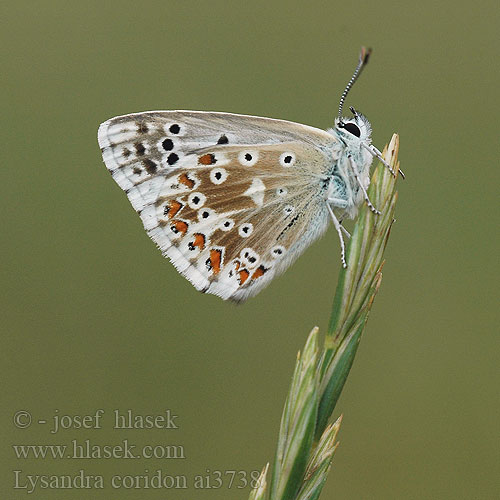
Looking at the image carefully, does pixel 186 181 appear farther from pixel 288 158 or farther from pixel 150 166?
pixel 288 158

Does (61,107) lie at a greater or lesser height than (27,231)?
greater

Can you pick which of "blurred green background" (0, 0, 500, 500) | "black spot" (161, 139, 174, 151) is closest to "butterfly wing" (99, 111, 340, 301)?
"black spot" (161, 139, 174, 151)

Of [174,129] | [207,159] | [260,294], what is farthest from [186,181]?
[260,294]

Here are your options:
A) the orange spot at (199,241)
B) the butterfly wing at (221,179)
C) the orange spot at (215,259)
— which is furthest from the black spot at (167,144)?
the orange spot at (215,259)

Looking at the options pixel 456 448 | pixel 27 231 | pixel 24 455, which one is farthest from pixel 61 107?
pixel 456 448

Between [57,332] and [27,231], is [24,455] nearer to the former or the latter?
[57,332]

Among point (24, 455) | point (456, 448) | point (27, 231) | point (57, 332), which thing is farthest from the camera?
point (27, 231)
